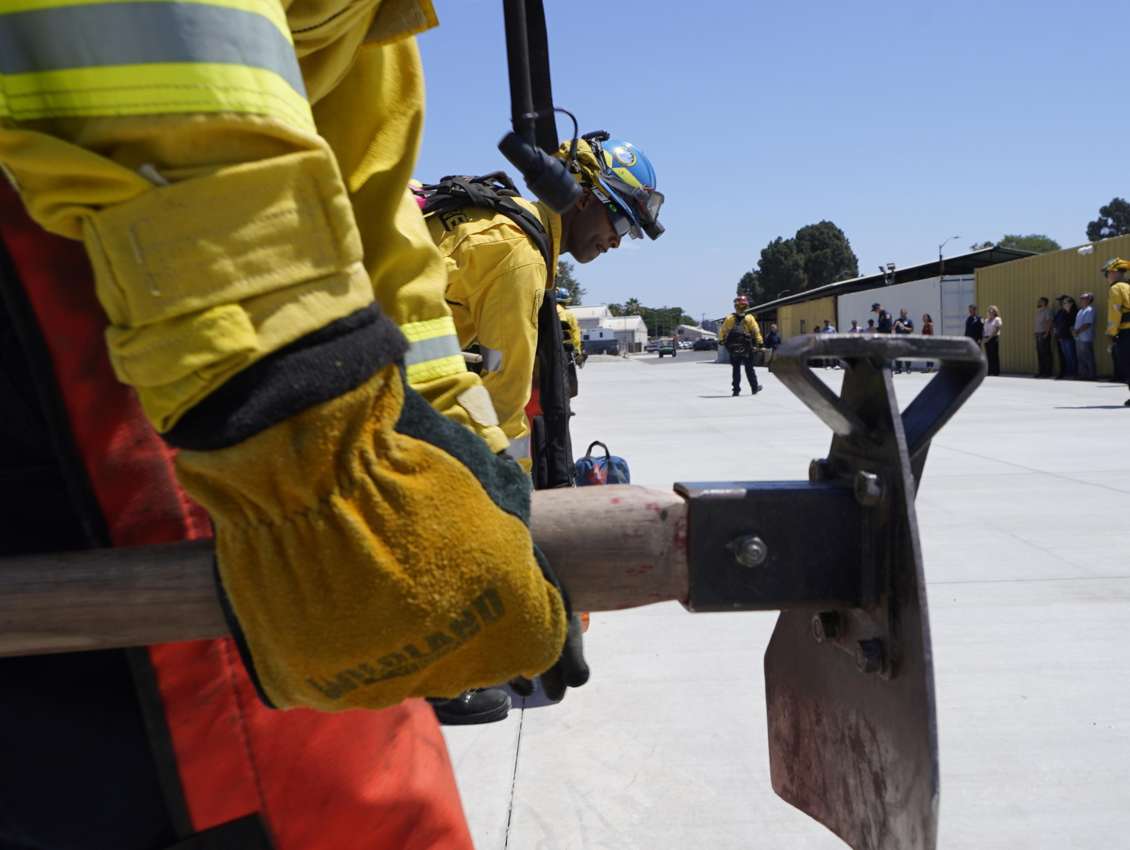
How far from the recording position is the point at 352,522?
69cm

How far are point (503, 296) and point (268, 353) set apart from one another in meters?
2.56

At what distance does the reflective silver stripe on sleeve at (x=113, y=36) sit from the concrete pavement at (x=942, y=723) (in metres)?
2.03

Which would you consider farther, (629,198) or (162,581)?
(629,198)

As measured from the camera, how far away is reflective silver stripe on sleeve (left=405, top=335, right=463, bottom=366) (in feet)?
3.65

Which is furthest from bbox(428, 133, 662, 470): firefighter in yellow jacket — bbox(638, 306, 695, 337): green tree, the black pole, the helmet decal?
bbox(638, 306, 695, 337): green tree

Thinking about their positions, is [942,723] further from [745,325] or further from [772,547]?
[745,325]

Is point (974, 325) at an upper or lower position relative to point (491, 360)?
lower

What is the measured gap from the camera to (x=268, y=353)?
2.09ft

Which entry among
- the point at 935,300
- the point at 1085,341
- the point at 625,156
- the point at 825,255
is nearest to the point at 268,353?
the point at 625,156

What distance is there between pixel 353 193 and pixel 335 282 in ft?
1.37

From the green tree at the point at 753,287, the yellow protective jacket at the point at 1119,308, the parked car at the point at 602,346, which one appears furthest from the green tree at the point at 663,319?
the yellow protective jacket at the point at 1119,308

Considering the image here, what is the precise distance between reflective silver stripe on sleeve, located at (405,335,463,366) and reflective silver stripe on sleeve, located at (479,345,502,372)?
202cm

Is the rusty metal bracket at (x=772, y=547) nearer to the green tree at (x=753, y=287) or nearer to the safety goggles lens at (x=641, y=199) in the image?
the safety goggles lens at (x=641, y=199)

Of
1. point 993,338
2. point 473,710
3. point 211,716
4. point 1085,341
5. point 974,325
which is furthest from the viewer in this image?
point 974,325
